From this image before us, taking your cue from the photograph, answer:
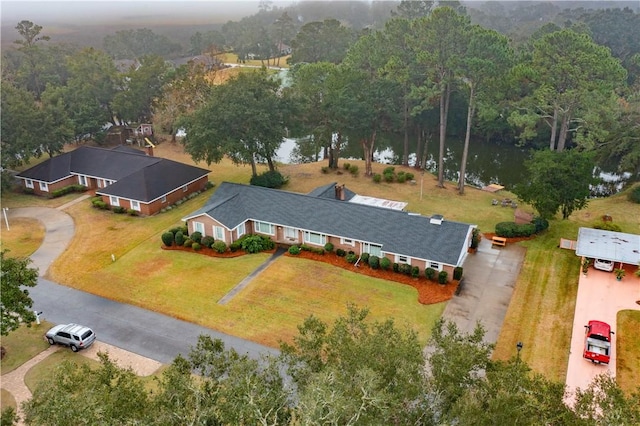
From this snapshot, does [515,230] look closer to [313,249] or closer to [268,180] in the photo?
[313,249]

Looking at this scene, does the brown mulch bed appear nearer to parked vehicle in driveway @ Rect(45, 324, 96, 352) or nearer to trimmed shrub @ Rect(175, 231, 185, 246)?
trimmed shrub @ Rect(175, 231, 185, 246)

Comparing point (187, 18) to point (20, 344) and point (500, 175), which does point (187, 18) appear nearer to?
point (20, 344)

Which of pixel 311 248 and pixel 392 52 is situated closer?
pixel 311 248

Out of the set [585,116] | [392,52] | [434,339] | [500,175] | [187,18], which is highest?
[187,18]

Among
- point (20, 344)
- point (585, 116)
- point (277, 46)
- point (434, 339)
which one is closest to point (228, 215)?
point (20, 344)

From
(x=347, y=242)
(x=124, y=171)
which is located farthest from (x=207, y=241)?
(x=124, y=171)

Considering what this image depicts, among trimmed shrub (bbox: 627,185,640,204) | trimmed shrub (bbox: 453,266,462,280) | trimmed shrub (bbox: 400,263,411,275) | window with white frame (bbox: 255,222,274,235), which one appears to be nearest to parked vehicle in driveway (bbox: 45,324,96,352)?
window with white frame (bbox: 255,222,274,235)
